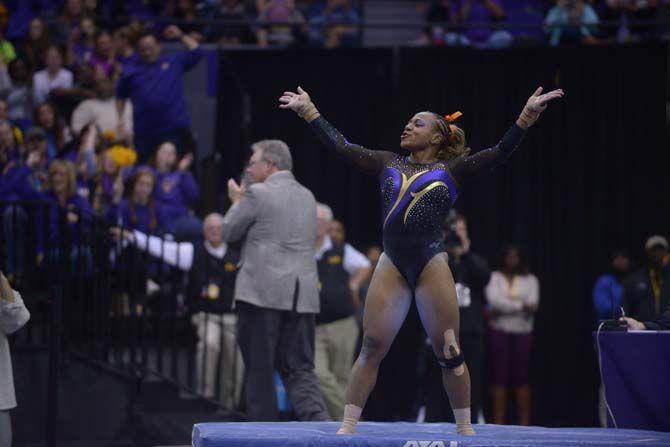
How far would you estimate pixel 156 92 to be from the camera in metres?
11.0

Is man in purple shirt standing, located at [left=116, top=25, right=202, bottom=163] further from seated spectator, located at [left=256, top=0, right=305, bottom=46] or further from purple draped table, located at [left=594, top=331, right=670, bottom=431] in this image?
purple draped table, located at [left=594, top=331, right=670, bottom=431]

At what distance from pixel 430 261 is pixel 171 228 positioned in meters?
4.56

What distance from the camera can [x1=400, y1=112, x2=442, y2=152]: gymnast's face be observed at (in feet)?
19.1

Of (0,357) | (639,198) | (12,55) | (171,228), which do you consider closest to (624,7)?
(639,198)

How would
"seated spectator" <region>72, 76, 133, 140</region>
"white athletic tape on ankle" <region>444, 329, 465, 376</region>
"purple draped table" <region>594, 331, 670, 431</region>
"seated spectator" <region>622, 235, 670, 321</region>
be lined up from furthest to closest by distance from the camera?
"seated spectator" <region>72, 76, 133, 140</region>, "seated spectator" <region>622, 235, 670, 321</region>, "purple draped table" <region>594, 331, 670, 431</region>, "white athletic tape on ankle" <region>444, 329, 465, 376</region>

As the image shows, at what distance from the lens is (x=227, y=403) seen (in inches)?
352

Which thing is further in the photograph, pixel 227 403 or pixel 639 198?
pixel 639 198

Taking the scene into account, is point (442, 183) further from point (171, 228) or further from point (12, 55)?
point (12, 55)

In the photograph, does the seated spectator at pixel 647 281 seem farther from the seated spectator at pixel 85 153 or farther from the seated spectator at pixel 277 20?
the seated spectator at pixel 85 153

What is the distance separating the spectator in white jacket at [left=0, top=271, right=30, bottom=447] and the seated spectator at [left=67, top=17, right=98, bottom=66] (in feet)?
21.2

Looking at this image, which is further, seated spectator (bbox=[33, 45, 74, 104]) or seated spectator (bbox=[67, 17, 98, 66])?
seated spectator (bbox=[67, 17, 98, 66])

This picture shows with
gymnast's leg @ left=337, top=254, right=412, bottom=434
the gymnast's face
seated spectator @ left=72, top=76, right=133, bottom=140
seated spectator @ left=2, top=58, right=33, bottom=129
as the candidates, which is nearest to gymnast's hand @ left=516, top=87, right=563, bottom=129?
the gymnast's face

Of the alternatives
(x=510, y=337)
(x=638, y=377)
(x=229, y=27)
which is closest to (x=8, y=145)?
(x=229, y=27)

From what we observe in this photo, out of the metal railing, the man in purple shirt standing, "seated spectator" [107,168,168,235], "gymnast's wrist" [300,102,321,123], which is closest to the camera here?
"gymnast's wrist" [300,102,321,123]
